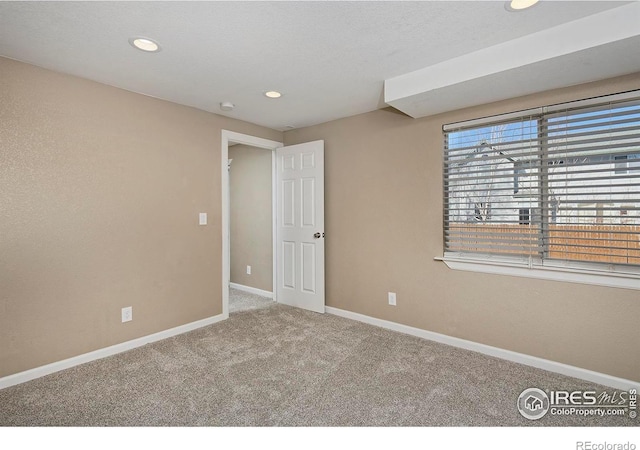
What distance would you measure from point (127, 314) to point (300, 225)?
2039mm

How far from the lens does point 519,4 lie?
171cm

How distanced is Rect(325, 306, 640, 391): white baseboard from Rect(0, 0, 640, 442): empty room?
0.02m

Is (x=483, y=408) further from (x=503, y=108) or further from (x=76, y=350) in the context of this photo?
(x=76, y=350)

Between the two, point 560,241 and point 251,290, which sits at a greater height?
point 560,241

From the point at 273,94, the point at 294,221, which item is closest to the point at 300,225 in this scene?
the point at 294,221

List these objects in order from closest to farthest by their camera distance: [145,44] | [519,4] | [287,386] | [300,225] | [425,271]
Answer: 1. [519,4]
2. [145,44]
3. [287,386]
4. [425,271]
5. [300,225]

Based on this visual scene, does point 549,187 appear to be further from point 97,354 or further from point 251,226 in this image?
point 97,354

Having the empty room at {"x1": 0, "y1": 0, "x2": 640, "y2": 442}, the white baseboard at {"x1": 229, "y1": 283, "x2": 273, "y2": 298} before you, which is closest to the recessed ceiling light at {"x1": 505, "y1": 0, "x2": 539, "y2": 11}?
the empty room at {"x1": 0, "y1": 0, "x2": 640, "y2": 442}

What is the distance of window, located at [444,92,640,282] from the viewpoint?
2191 millimetres

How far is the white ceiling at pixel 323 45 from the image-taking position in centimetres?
175

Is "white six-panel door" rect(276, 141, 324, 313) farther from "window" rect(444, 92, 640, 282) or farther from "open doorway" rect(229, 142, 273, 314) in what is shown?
"window" rect(444, 92, 640, 282)

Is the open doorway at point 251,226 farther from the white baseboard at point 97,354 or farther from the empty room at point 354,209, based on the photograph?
the empty room at point 354,209

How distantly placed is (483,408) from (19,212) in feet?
11.1

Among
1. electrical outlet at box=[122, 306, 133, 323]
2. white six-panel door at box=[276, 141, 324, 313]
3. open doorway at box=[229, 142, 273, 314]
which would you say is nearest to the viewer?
electrical outlet at box=[122, 306, 133, 323]
